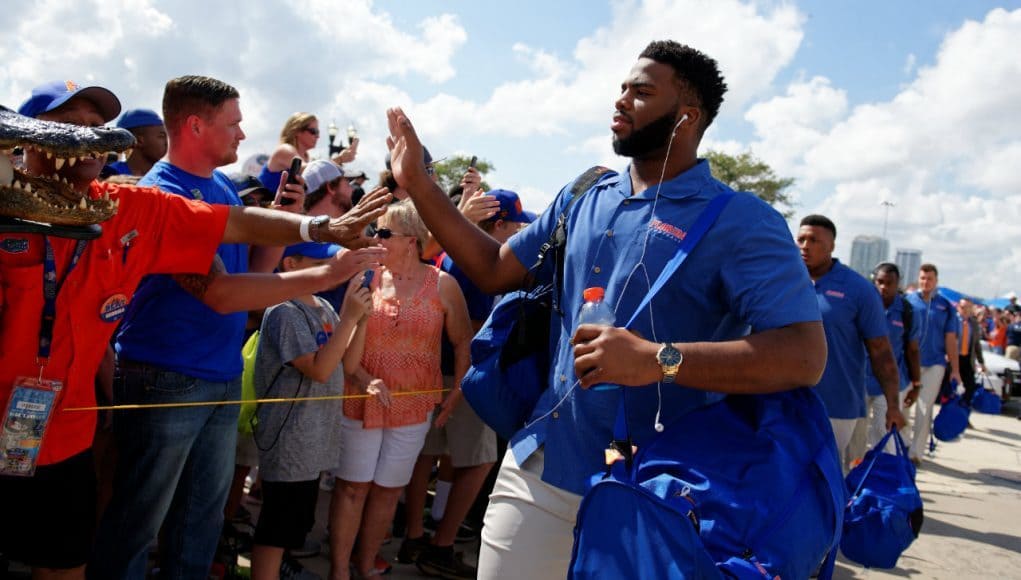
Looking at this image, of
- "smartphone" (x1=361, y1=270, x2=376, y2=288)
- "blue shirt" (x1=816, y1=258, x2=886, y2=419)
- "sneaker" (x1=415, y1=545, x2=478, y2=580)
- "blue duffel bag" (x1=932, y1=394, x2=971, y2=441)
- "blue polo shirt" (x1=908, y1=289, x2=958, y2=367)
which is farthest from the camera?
"blue polo shirt" (x1=908, y1=289, x2=958, y2=367)

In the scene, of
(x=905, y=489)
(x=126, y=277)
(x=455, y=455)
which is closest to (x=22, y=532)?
(x=126, y=277)

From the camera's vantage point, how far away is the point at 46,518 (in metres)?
2.57

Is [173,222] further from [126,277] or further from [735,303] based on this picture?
[735,303]

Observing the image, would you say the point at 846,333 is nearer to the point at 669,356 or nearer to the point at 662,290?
the point at 662,290

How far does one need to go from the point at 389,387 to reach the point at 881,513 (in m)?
2.73

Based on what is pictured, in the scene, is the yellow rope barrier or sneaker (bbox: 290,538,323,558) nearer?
the yellow rope barrier

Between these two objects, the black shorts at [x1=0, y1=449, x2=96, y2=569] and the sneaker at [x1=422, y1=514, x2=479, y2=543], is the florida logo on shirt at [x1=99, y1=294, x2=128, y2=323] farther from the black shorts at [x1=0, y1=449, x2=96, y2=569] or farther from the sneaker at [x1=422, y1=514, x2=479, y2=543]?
the sneaker at [x1=422, y1=514, x2=479, y2=543]

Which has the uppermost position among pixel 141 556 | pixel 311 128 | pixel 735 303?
pixel 311 128

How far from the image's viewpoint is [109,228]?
2.76m

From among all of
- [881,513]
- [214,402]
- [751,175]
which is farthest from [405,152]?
[751,175]

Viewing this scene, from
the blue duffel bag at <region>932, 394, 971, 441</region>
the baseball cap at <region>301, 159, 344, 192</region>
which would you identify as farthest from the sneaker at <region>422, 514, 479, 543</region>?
the blue duffel bag at <region>932, 394, 971, 441</region>

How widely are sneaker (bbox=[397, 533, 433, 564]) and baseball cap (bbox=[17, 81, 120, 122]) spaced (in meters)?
3.23

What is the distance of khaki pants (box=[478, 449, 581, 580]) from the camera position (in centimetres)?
248

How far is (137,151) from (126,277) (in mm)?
2343
